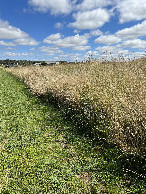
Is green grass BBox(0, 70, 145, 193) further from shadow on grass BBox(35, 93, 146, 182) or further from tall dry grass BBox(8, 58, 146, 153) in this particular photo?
tall dry grass BBox(8, 58, 146, 153)

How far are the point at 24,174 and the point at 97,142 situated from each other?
1.95 meters

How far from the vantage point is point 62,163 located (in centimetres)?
368

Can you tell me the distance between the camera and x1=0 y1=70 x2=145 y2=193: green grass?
10.1 feet

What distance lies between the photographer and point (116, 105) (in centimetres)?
424

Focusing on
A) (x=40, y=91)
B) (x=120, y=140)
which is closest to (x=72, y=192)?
(x=120, y=140)

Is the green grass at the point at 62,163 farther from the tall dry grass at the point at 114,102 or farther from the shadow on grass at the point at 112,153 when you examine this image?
the tall dry grass at the point at 114,102

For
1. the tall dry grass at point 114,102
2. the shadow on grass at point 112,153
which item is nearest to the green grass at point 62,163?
the shadow on grass at point 112,153

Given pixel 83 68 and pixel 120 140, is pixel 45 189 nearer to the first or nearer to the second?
pixel 120 140

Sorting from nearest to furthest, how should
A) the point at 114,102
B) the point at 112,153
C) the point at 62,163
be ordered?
the point at 62,163
the point at 112,153
the point at 114,102

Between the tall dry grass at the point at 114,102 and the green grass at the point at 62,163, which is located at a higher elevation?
the tall dry grass at the point at 114,102

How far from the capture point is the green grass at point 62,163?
307 cm

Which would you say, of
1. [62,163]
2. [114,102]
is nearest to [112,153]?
[62,163]

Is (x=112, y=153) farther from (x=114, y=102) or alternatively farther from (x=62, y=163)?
(x=114, y=102)

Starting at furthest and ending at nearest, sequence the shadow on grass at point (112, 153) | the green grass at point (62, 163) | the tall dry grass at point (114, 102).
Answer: the tall dry grass at point (114, 102) → the shadow on grass at point (112, 153) → the green grass at point (62, 163)
